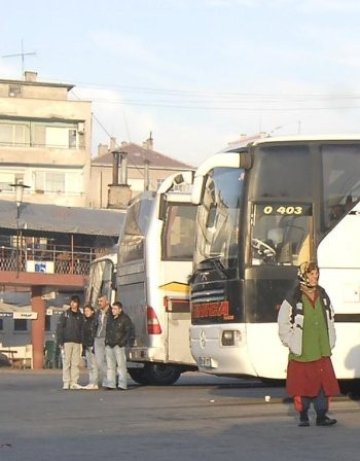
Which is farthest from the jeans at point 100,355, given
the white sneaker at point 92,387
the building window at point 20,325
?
the building window at point 20,325

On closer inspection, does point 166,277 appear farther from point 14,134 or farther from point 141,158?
point 141,158

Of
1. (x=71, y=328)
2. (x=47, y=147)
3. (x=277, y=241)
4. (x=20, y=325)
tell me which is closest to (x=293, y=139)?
(x=277, y=241)

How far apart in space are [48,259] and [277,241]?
3870cm

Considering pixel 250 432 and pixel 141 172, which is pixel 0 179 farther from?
pixel 250 432

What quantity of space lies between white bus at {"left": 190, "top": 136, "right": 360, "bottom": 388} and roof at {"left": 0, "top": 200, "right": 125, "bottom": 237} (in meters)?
38.5

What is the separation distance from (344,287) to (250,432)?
3.50 meters

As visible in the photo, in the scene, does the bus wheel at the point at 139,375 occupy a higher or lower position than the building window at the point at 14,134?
lower

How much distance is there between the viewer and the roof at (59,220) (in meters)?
54.7

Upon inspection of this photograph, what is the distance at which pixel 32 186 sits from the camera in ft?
243

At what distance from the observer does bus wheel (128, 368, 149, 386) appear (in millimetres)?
24406

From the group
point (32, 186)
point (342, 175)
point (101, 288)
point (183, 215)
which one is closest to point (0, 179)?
point (32, 186)

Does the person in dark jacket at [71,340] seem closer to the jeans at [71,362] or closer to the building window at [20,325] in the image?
the jeans at [71,362]

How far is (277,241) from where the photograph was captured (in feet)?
52.9

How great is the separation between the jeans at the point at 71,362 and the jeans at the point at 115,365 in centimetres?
79
